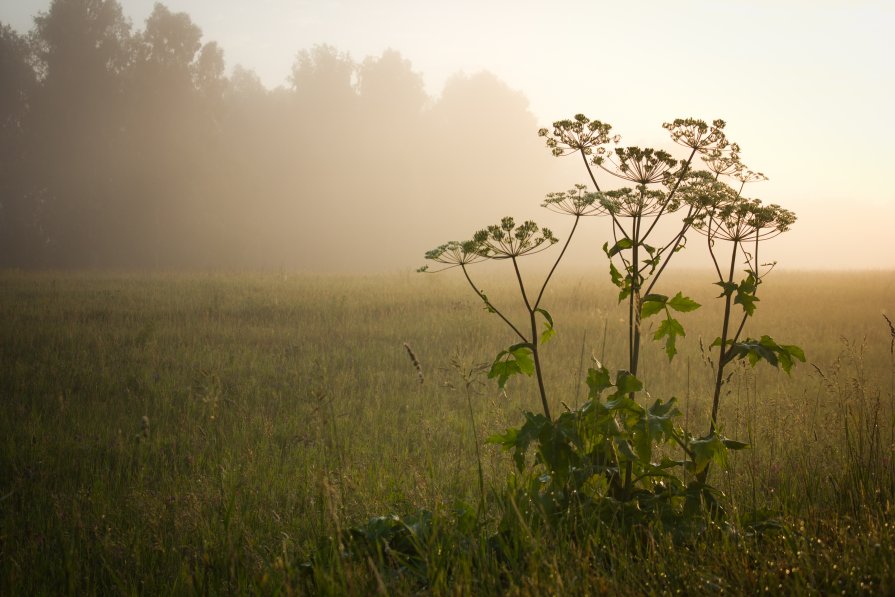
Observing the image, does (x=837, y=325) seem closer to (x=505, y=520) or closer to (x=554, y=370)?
(x=554, y=370)

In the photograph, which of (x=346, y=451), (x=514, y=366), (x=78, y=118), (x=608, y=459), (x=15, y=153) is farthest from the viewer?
(x=78, y=118)

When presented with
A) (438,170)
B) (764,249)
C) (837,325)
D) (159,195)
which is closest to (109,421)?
(837,325)

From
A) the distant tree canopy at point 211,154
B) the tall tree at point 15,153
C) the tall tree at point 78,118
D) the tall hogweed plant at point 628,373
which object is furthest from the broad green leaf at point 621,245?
the tall tree at point 15,153

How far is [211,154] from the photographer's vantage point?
40688mm

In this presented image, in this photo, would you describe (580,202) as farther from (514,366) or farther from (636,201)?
(514,366)

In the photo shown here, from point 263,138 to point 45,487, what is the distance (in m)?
49.3

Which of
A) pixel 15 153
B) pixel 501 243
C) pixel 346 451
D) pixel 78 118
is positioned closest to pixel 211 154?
pixel 78 118

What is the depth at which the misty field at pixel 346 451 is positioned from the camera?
2623 millimetres

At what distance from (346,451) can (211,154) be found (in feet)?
129

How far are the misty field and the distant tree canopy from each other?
81.8ft

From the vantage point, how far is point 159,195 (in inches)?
1518

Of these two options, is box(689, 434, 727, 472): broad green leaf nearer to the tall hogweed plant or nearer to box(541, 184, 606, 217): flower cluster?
the tall hogweed plant

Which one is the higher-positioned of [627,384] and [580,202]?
[580,202]

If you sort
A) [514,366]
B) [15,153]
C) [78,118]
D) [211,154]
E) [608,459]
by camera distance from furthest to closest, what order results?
[211,154], [78,118], [15,153], [514,366], [608,459]
